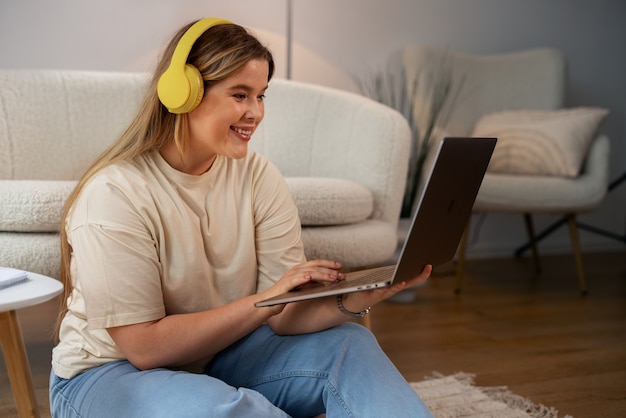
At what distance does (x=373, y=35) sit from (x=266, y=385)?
2.48 m

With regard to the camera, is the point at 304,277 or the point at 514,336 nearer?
the point at 304,277

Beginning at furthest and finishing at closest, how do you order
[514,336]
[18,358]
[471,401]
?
[514,336], [471,401], [18,358]

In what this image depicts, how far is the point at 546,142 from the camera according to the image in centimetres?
309

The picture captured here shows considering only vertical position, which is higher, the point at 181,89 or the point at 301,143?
the point at 181,89

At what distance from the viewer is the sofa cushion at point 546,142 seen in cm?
305

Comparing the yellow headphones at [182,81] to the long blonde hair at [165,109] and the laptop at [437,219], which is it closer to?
the long blonde hair at [165,109]

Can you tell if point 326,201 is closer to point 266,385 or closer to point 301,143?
point 301,143

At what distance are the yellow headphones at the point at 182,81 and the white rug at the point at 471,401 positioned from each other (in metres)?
0.94

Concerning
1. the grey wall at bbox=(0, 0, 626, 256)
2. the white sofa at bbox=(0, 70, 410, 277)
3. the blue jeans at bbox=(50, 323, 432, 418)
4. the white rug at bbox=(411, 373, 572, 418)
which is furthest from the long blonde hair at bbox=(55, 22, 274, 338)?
the grey wall at bbox=(0, 0, 626, 256)

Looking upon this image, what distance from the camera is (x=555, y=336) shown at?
2430 millimetres

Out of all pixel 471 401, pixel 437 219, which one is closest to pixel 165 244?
pixel 437 219

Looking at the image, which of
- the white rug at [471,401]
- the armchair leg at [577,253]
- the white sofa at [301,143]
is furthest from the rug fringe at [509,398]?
the armchair leg at [577,253]

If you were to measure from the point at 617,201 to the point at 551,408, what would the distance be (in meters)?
2.59

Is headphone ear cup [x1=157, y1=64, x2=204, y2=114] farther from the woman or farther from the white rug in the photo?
the white rug
